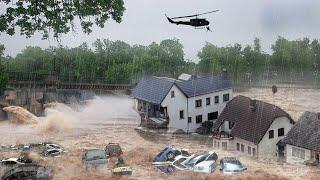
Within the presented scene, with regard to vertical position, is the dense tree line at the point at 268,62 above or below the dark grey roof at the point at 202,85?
above

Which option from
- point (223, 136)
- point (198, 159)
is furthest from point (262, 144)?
point (198, 159)

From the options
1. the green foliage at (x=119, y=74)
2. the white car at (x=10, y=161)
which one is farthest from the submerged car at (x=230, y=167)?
the green foliage at (x=119, y=74)

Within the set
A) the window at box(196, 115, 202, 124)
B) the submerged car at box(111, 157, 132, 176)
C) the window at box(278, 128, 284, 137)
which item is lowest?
the submerged car at box(111, 157, 132, 176)

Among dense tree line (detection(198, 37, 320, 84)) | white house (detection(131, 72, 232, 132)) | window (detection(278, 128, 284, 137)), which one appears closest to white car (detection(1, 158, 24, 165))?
white house (detection(131, 72, 232, 132))

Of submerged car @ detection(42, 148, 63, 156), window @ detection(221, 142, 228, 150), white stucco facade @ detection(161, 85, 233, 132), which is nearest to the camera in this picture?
submerged car @ detection(42, 148, 63, 156)

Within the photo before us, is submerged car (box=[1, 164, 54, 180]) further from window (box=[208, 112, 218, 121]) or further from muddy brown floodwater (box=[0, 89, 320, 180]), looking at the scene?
window (box=[208, 112, 218, 121])

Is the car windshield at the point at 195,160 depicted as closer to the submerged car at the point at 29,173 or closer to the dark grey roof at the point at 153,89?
the submerged car at the point at 29,173

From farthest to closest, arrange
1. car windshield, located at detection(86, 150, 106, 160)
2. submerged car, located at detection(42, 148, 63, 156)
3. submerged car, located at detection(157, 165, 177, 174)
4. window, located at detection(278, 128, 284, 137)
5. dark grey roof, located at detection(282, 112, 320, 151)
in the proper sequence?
window, located at detection(278, 128, 284, 137) → submerged car, located at detection(42, 148, 63, 156) → dark grey roof, located at detection(282, 112, 320, 151) → car windshield, located at detection(86, 150, 106, 160) → submerged car, located at detection(157, 165, 177, 174)

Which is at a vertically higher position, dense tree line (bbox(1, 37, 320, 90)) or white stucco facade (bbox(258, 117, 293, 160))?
dense tree line (bbox(1, 37, 320, 90))
